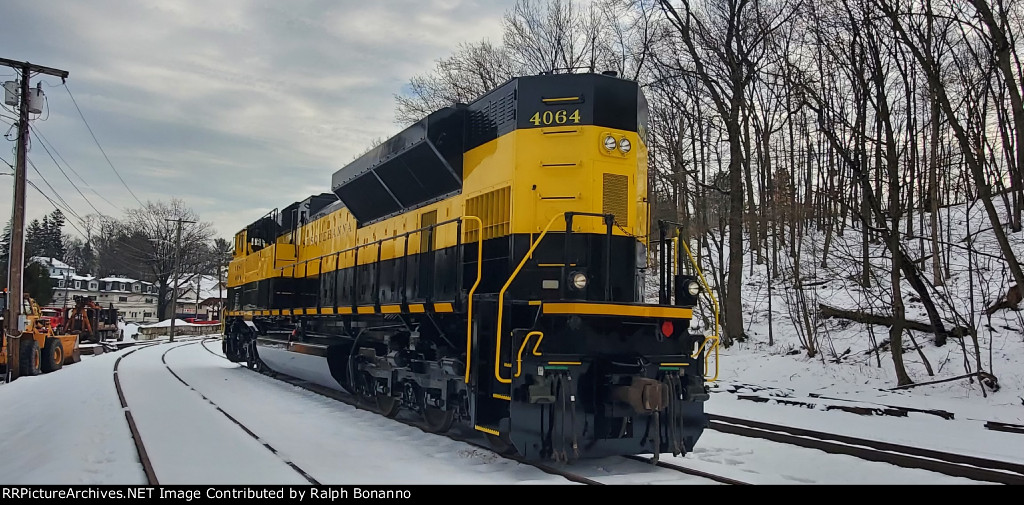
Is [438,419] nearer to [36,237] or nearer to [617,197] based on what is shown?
[617,197]

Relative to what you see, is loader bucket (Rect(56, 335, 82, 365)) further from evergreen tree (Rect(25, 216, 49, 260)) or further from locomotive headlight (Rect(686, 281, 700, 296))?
evergreen tree (Rect(25, 216, 49, 260))

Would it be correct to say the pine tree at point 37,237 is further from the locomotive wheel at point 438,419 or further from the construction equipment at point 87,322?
the locomotive wheel at point 438,419

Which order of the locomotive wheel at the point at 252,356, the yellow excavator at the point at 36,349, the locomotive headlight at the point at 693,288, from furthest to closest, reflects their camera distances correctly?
the locomotive wheel at the point at 252,356 < the yellow excavator at the point at 36,349 < the locomotive headlight at the point at 693,288

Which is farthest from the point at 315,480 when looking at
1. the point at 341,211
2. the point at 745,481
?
the point at 341,211

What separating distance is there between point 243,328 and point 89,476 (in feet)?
39.8

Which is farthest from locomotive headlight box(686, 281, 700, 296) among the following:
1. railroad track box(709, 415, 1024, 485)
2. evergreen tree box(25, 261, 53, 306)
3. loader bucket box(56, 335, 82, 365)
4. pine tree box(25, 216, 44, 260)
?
pine tree box(25, 216, 44, 260)

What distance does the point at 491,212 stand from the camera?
24.2 ft

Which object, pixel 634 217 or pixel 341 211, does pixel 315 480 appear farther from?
pixel 341 211

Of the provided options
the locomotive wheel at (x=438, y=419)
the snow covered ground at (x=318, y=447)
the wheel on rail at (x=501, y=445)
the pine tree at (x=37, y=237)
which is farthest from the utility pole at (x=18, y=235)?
the pine tree at (x=37, y=237)

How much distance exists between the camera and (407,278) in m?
8.52

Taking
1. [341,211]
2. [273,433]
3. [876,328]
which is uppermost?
[341,211]

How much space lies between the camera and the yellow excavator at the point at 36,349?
640 inches

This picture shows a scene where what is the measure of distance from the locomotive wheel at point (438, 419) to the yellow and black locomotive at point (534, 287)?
0.02m

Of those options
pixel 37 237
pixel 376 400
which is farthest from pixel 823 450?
pixel 37 237
